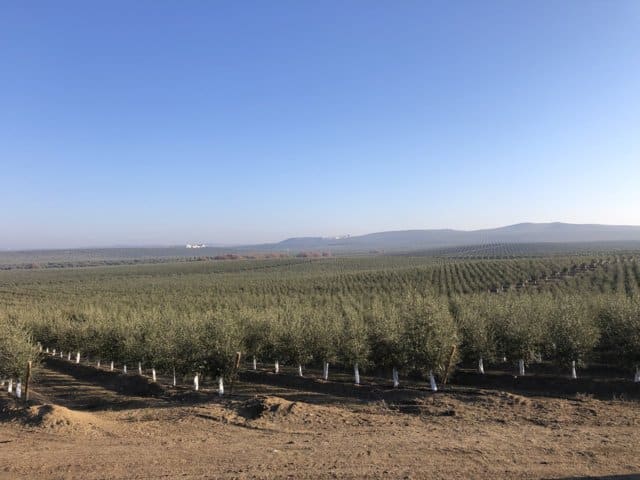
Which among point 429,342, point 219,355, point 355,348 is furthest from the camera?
point 355,348

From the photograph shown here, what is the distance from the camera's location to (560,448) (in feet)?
36.6

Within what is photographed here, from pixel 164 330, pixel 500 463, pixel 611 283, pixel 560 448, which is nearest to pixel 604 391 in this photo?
pixel 560 448

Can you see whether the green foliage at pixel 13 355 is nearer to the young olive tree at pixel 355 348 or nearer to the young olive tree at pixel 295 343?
the young olive tree at pixel 295 343

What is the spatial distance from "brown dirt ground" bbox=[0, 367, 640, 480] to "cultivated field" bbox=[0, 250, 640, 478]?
0.07 m

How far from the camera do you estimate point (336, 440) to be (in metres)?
12.4

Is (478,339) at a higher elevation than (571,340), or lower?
lower

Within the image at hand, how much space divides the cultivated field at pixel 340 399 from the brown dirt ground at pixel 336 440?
7 centimetres

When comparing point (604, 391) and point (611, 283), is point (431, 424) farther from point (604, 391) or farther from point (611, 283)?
point (611, 283)

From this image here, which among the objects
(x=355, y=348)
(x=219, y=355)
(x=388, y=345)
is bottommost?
(x=355, y=348)

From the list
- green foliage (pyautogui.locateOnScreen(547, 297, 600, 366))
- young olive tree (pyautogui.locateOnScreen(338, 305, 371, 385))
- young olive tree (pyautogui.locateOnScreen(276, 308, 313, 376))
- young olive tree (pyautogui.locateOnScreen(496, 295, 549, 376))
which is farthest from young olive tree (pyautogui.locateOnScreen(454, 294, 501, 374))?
young olive tree (pyautogui.locateOnScreen(276, 308, 313, 376))

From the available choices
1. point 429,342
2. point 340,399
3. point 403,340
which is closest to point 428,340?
point 429,342

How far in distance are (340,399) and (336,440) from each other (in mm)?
8447

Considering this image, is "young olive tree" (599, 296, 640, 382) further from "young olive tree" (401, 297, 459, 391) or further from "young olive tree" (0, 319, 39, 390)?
"young olive tree" (0, 319, 39, 390)

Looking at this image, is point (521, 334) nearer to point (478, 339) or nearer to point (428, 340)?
point (478, 339)
